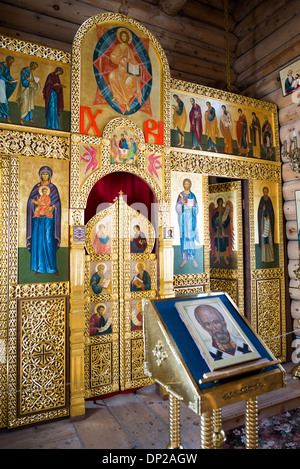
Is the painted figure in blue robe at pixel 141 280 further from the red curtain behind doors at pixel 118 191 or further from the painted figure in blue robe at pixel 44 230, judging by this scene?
the painted figure in blue robe at pixel 44 230

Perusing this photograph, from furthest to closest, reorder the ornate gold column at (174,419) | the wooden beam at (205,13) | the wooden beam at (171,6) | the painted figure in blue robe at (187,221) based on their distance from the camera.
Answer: the wooden beam at (205,13) < the wooden beam at (171,6) < the painted figure in blue robe at (187,221) < the ornate gold column at (174,419)

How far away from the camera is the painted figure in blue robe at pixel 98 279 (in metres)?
3.74

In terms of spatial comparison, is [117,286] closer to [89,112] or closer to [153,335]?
[153,335]

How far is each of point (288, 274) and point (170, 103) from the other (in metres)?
3.32

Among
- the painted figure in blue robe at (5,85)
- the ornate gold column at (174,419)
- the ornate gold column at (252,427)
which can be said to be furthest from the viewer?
the painted figure in blue robe at (5,85)

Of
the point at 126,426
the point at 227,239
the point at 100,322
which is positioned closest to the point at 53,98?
the point at 100,322

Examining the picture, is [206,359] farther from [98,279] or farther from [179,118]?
[179,118]

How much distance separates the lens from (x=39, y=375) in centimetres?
323

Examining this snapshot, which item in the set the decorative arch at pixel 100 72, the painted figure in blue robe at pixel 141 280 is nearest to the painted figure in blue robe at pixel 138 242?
the painted figure in blue robe at pixel 141 280

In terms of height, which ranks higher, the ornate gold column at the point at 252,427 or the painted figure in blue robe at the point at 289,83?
the painted figure in blue robe at the point at 289,83

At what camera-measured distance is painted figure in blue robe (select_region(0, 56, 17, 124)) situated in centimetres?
317

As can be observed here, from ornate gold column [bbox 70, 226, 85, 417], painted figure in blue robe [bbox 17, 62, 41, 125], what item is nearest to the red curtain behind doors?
ornate gold column [bbox 70, 226, 85, 417]

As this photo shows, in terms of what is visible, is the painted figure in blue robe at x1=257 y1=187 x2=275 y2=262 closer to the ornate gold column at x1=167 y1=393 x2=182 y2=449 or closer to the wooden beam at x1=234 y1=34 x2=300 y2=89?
the wooden beam at x1=234 y1=34 x2=300 y2=89
